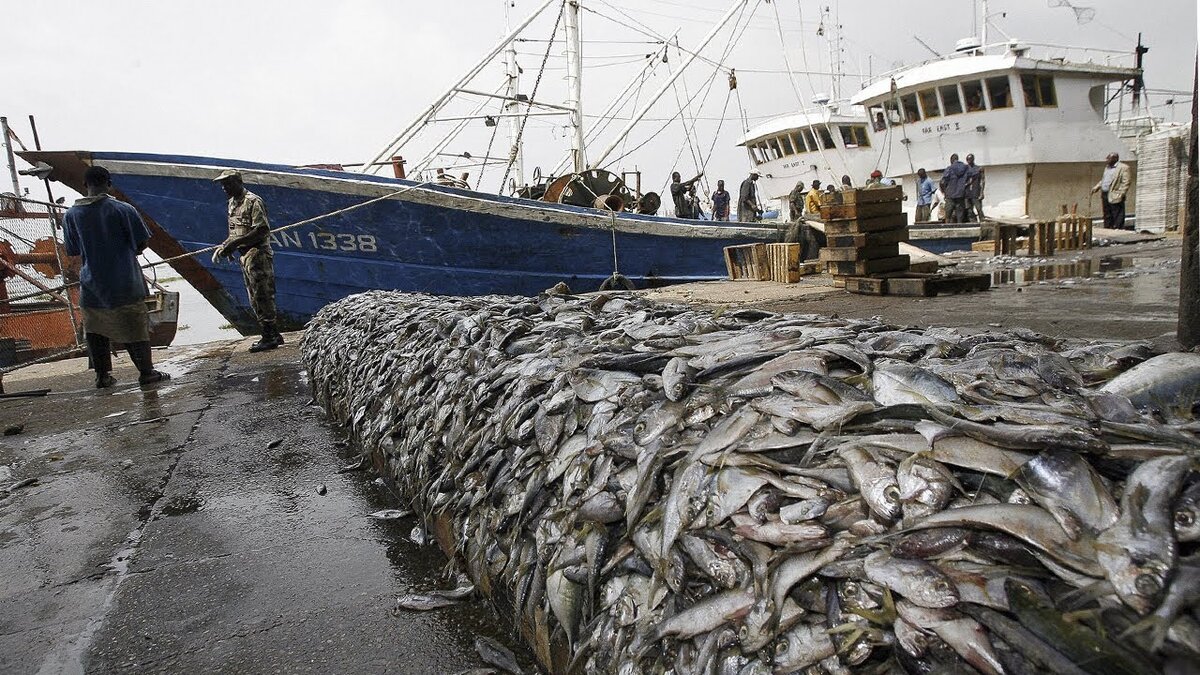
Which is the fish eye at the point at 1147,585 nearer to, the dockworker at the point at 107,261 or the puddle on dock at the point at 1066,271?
the dockworker at the point at 107,261

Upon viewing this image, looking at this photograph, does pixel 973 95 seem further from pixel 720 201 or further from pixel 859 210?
pixel 859 210

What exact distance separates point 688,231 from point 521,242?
12.9 feet

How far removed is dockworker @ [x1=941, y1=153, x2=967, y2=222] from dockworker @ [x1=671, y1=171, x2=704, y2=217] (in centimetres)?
708

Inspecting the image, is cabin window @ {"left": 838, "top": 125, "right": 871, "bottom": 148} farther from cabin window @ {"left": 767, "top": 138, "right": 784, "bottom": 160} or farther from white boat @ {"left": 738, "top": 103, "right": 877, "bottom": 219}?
cabin window @ {"left": 767, "top": 138, "right": 784, "bottom": 160}

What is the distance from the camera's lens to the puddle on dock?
980 cm

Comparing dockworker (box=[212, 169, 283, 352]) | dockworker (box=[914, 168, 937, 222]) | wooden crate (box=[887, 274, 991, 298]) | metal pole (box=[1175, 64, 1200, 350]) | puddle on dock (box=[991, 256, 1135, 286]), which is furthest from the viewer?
dockworker (box=[914, 168, 937, 222])

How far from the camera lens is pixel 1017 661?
3.31 feet

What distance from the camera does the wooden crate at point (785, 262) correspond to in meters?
11.7

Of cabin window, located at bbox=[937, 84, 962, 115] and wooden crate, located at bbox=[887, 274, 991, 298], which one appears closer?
wooden crate, located at bbox=[887, 274, 991, 298]

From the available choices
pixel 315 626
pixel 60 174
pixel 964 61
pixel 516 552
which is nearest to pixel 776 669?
pixel 516 552

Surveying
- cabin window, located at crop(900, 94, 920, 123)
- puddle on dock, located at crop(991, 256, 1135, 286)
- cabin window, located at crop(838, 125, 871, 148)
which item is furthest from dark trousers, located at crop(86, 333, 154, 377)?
cabin window, located at crop(838, 125, 871, 148)

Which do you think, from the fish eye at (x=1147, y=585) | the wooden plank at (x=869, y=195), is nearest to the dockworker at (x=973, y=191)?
the wooden plank at (x=869, y=195)

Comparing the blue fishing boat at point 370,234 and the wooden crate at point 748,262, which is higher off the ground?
the blue fishing boat at point 370,234

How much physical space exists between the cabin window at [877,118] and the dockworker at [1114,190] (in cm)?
718
